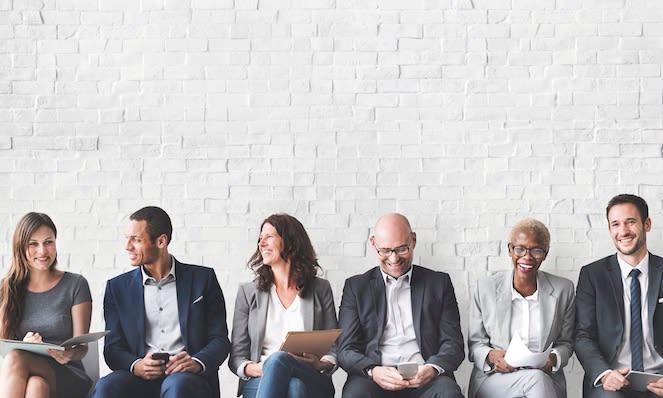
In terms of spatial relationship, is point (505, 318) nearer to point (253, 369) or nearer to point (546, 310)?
point (546, 310)

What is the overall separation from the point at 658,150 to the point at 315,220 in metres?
1.91

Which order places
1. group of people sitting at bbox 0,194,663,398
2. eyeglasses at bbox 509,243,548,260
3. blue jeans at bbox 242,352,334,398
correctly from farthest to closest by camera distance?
eyeglasses at bbox 509,243,548,260, group of people sitting at bbox 0,194,663,398, blue jeans at bbox 242,352,334,398

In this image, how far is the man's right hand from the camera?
14.4 feet

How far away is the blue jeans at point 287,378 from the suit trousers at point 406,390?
0.16 m

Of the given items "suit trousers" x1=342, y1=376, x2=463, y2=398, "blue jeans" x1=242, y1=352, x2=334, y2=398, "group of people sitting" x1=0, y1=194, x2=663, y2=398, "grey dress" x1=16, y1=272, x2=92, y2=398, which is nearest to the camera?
"blue jeans" x1=242, y1=352, x2=334, y2=398

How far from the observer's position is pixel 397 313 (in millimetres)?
4762

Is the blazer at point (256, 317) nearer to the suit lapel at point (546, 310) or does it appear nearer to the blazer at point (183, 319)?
the blazer at point (183, 319)

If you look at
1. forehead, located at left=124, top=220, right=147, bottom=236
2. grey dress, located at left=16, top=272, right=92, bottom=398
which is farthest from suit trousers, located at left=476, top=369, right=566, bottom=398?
grey dress, located at left=16, top=272, right=92, bottom=398

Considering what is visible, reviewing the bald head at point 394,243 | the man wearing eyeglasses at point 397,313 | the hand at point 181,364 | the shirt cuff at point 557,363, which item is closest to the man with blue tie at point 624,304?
the shirt cuff at point 557,363

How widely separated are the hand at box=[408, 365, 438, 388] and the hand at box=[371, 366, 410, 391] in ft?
0.10

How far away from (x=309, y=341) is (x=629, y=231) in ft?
5.31

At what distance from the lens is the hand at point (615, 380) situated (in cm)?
435

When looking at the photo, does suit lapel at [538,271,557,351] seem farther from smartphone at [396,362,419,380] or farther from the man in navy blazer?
the man in navy blazer

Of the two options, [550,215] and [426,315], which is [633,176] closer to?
[550,215]
